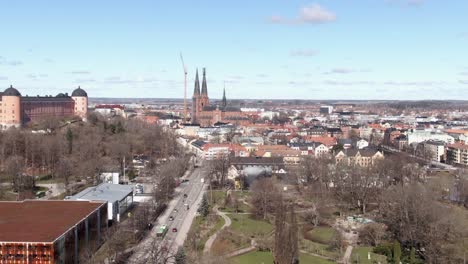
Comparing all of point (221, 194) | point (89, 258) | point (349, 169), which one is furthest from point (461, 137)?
point (89, 258)

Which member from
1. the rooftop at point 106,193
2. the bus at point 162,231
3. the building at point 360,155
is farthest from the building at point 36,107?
the bus at point 162,231

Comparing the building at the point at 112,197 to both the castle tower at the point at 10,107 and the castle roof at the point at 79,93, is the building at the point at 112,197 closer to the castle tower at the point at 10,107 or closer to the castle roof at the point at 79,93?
the castle tower at the point at 10,107

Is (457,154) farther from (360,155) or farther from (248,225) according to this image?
(248,225)

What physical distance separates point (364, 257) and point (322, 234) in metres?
3.49

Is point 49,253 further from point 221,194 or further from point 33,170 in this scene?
point 33,170

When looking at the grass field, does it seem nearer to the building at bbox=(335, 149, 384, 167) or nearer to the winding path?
the winding path

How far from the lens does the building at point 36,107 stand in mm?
50562

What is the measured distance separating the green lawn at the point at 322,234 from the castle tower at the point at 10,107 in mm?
35392

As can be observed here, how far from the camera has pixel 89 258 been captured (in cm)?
1744

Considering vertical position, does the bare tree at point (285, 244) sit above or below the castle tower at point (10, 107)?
below

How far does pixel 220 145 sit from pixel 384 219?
3055 cm

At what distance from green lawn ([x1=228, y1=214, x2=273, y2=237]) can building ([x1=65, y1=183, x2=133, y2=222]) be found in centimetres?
494

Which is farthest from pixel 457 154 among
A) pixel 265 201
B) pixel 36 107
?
pixel 36 107

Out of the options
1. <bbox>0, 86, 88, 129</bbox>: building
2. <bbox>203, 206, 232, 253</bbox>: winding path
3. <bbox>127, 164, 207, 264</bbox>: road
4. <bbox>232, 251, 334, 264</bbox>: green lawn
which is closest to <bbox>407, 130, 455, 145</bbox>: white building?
<bbox>127, 164, 207, 264</bbox>: road
